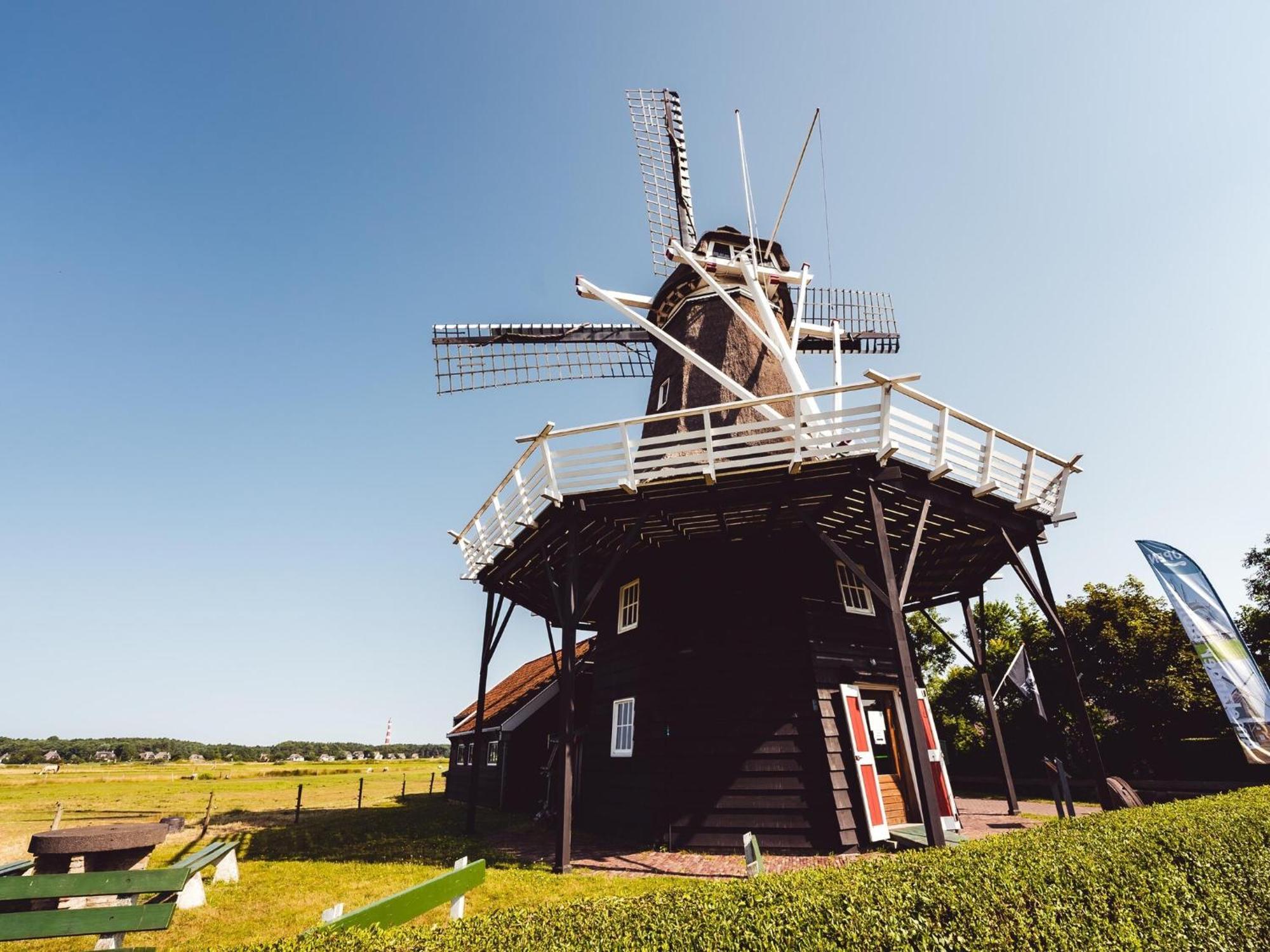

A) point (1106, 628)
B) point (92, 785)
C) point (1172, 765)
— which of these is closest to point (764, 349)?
point (1106, 628)

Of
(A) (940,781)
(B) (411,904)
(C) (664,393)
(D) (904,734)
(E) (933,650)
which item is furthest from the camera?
(E) (933,650)

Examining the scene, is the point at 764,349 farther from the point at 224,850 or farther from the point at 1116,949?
the point at 224,850

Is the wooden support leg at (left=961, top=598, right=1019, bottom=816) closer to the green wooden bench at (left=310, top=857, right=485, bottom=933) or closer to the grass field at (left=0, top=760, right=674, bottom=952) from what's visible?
the grass field at (left=0, top=760, right=674, bottom=952)

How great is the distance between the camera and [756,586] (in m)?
11.4

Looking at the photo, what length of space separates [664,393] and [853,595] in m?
6.72

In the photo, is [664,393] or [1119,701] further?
[1119,701]

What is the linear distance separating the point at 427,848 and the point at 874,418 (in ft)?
35.9

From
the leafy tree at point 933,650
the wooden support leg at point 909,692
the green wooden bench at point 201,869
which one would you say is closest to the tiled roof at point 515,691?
the green wooden bench at point 201,869

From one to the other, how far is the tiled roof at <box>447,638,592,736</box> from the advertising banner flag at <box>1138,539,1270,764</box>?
14.0m

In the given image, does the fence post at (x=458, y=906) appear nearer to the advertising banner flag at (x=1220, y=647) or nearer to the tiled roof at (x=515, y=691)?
the advertising banner flag at (x=1220, y=647)

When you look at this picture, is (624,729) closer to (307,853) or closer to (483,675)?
(483,675)

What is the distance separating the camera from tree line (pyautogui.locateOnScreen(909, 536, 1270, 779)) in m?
17.5

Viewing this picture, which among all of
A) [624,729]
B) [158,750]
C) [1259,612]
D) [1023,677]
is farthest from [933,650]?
[158,750]

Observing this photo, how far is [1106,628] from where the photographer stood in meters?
20.0
